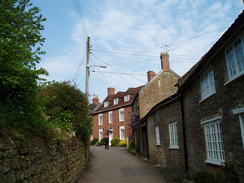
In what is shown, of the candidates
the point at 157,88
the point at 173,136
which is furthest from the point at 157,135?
the point at 157,88

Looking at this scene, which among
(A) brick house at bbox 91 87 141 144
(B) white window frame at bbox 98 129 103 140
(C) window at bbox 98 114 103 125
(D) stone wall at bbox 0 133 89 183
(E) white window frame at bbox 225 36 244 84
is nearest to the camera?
(D) stone wall at bbox 0 133 89 183

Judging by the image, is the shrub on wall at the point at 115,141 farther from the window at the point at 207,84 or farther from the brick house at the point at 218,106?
the window at the point at 207,84

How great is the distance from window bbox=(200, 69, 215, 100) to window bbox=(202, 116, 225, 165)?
1.00 metres

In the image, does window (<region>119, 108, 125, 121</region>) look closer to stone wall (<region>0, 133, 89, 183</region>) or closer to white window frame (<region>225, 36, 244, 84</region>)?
stone wall (<region>0, 133, 89, 183</region>)

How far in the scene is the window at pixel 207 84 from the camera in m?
7.80

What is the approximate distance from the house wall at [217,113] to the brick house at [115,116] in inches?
930

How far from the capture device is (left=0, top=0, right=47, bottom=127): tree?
4.55 meters

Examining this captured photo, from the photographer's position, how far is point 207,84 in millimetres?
8258

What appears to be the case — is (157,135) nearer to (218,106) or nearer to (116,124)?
(218,106)

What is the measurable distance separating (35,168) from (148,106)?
69.9 feet

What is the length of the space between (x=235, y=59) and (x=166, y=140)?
7626mm

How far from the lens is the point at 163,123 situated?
13344mm

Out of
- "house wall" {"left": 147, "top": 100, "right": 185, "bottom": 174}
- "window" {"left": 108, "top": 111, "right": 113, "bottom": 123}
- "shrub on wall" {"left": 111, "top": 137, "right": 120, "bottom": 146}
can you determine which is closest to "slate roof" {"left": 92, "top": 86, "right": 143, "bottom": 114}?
"window" {"left": 108, "top": 111, "right": 113, "bottom": 123}

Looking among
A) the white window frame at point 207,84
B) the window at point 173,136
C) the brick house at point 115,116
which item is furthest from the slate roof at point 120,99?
the white window frame at point 207,84
